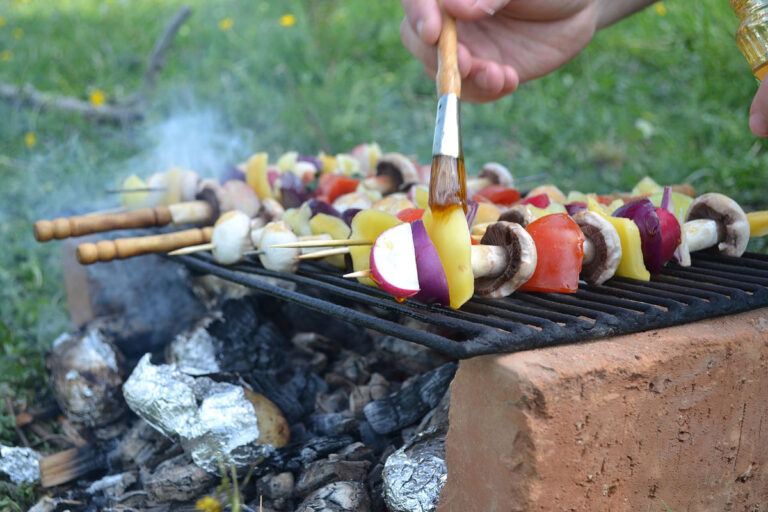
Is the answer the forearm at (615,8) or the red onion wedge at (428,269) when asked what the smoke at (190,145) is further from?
the red onion wedge at (428,269)

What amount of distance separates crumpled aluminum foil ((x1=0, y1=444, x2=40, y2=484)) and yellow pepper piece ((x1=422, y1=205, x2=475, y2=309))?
1.75m

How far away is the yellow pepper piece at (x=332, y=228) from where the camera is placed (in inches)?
92.6

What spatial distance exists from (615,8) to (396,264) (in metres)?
2.05

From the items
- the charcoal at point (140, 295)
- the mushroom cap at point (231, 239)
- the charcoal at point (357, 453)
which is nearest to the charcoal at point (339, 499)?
the charcoal at point (357, 453)

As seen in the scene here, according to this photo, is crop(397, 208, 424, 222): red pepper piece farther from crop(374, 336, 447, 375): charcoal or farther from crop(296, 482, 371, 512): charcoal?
crop(296, 482, 371, 512): charcoal

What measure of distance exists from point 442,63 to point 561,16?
1.31 metres

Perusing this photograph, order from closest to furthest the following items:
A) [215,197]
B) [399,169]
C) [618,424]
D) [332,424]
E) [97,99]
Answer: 1. [618,424]
2. [332,424]
3. [215,197]
4. [399,169]
5. [97,99]

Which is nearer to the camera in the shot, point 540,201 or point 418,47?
point 540,201

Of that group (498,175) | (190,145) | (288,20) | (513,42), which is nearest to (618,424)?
(498,175)

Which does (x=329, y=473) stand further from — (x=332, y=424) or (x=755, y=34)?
(x=755, y=34)

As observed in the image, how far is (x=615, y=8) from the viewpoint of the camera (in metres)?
3.09

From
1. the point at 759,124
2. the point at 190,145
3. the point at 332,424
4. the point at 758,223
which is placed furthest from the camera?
the point at 190,145

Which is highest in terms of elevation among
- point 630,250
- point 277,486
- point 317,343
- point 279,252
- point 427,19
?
point 427,19

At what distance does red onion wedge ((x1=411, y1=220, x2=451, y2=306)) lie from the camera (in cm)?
171
